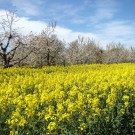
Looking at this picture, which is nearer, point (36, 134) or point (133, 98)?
point (36, 134)

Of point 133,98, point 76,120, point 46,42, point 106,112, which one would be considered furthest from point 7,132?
point 46,42

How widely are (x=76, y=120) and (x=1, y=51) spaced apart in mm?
25220

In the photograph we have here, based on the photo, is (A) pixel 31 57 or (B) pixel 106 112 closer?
(B) pixel 106 112

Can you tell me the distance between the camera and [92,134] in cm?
731

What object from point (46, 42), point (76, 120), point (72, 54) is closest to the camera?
point (76, 120)

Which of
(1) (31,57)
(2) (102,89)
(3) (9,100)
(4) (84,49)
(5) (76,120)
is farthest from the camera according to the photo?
(4) (84,49)

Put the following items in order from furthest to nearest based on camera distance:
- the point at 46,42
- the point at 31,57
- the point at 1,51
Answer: the point at 31,57
the point at 46,42
the point at 1,51

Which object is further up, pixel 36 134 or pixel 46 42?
pixel 46 42

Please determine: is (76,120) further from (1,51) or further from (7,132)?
(1,51)

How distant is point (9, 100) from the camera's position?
910 cm

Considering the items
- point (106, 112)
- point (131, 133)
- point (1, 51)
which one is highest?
point (1, 51)

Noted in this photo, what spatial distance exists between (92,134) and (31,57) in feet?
117

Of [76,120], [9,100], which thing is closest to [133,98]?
[76,120]

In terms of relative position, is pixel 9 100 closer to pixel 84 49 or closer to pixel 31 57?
pixel 31 57
